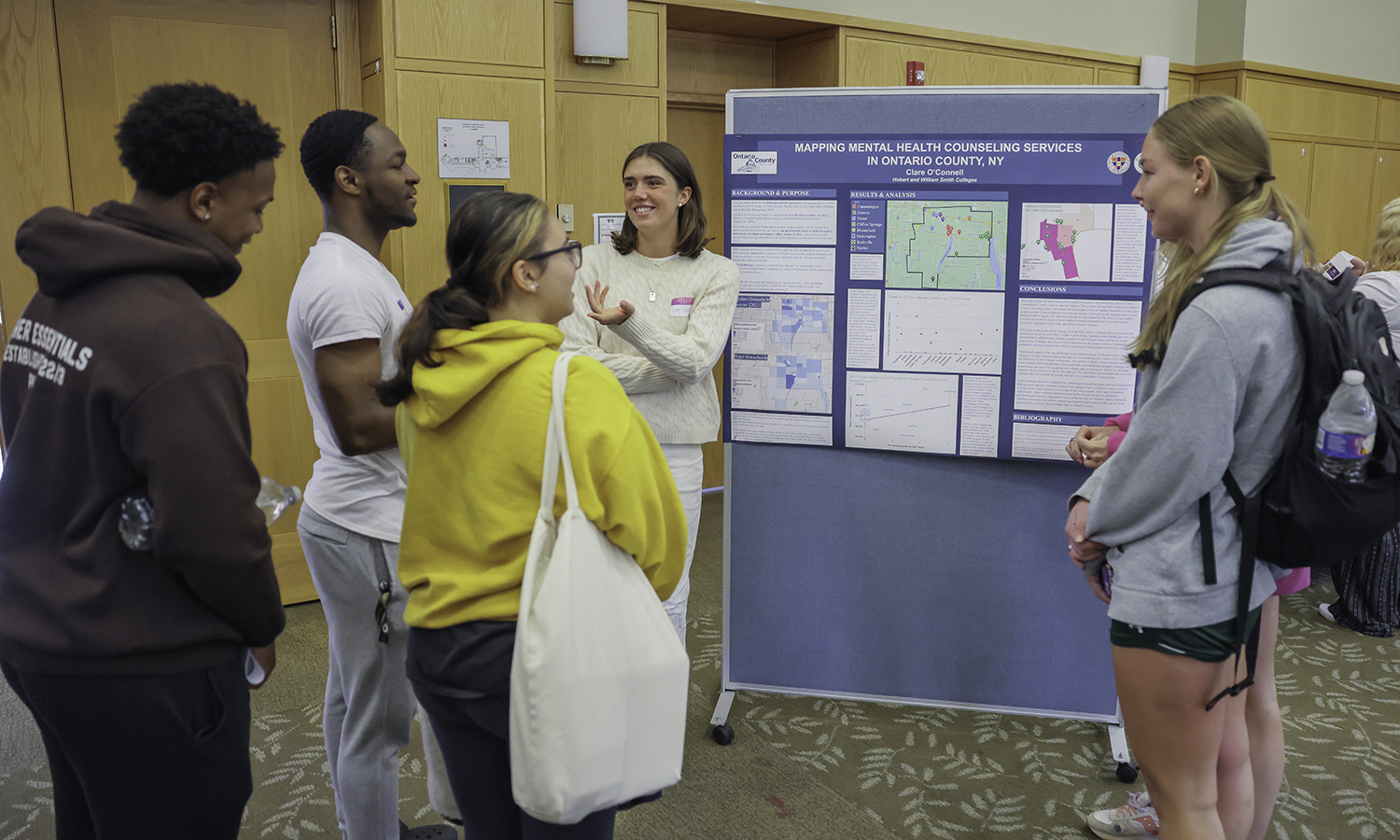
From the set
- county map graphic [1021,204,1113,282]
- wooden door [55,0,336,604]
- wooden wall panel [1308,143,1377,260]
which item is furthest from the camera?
wooden wall panel [1308,143,1377,260]

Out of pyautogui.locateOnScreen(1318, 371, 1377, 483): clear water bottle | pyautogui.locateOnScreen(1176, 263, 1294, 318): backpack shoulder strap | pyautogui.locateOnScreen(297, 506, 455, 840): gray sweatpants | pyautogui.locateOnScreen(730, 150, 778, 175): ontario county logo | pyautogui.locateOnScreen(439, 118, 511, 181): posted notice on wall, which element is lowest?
pyautogui.locateOnScreen(297, 506, 455, 840): gray sweatpants

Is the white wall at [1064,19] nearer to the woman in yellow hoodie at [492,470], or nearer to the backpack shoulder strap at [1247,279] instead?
the backpack shoulder strap at [1247,279]

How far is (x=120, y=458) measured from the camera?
121 centimetres

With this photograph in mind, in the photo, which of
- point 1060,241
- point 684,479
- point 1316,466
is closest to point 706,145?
point 1060,241

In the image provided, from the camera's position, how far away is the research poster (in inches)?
96.1

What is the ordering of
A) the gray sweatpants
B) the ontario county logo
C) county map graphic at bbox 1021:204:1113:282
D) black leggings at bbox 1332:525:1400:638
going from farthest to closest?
1. black leggings at bbox 1332:525:1400:638
2. the ontario county logo
3. county map graphic at bbox 1021:204:1113:282
4. the gray sweatpants

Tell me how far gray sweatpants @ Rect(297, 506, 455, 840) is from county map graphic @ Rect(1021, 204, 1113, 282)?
174cm

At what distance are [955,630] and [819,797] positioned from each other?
0.65 metres

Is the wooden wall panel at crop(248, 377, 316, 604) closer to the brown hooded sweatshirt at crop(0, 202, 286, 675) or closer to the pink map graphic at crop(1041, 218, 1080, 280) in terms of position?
the brown hooded sweatshirt at crop(0, 202, 286, 675)

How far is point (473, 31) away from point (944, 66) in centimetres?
281

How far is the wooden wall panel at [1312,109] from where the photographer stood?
21.1 feet

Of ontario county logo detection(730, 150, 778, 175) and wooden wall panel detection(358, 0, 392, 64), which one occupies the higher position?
wooden wall panel detection(358, 0, 392, 64)

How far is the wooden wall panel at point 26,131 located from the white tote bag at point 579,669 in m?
3.00

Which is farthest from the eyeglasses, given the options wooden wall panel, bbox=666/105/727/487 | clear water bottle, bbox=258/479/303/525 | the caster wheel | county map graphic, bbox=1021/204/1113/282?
wooden wall panel, bbox=666/105/727/487
